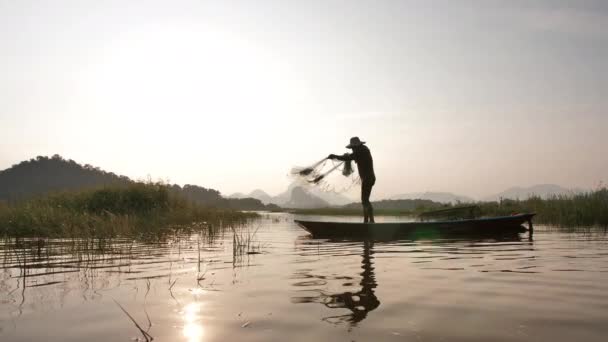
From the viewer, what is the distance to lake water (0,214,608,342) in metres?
3.64

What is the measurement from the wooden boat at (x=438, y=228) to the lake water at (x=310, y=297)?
177 inches

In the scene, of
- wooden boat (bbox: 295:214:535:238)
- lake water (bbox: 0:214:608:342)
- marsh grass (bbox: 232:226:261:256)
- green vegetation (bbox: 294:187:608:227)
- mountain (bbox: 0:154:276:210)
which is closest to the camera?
lake water (bbox: 0:214:608:342)

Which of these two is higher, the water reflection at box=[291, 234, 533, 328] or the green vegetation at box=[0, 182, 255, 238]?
the green vegetation at box=[0, 182, 255, 238]

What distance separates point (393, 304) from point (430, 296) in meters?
0.64

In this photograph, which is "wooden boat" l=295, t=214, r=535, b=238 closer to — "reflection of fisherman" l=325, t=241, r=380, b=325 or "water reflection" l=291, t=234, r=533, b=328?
"water reflection" l=291, t=234, r=533, b=328

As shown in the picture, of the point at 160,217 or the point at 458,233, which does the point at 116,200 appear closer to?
the point at 160,217

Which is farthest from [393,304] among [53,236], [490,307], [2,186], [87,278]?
[2,186]

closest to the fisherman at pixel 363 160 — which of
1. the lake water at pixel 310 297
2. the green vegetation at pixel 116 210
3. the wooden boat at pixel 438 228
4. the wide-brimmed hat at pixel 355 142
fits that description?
the wide-brimmed hat at pixel 355 142

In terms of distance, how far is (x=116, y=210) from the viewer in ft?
68.5

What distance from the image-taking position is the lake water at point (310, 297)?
3645 millimetres

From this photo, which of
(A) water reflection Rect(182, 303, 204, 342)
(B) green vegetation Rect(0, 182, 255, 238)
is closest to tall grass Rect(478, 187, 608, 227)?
(B) green vegetation Rect(0, 182, 255, 238)

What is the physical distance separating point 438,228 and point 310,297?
379 inches

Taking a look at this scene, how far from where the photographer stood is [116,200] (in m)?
21.2

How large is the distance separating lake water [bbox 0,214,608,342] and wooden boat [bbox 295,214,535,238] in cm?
450
